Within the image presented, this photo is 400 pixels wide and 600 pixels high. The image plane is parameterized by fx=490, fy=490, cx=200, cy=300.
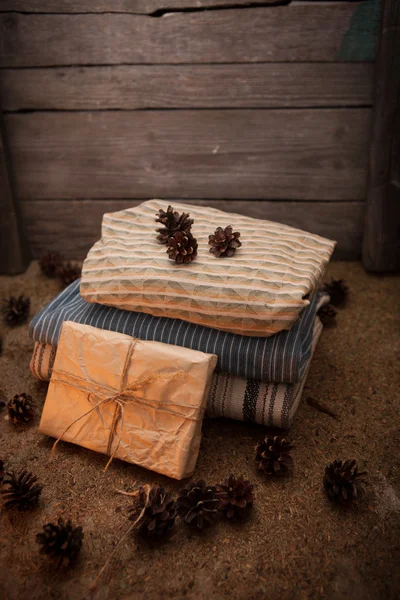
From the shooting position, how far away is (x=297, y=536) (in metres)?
0.98

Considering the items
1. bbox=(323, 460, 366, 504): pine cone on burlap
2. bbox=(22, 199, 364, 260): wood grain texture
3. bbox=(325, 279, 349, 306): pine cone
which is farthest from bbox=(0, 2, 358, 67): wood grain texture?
bbox=(323, 460, 366, 504): pine cone on burlap

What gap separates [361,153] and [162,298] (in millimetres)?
990

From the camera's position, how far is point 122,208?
6.20 ft

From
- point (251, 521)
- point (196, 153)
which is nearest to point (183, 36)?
point (196, 153)

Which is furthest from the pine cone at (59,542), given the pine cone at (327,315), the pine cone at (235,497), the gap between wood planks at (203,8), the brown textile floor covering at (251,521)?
the gap between wood planks at (203,8)

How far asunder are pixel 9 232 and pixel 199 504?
134 cm

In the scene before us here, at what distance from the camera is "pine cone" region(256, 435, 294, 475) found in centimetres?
110

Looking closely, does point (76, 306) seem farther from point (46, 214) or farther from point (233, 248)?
point (46, 214)

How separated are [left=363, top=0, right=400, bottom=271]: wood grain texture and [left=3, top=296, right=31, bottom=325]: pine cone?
126cm

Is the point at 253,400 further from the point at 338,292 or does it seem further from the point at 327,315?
the point at 338,292

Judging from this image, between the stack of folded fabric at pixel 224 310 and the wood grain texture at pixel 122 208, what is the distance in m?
0.50

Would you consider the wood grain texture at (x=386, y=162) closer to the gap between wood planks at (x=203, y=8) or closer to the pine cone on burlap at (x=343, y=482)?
the gap between wood planks at (x=203, y=8)

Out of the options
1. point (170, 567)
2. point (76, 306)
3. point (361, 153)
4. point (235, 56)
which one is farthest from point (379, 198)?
point (170, 567)

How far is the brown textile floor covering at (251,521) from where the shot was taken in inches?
35.7
